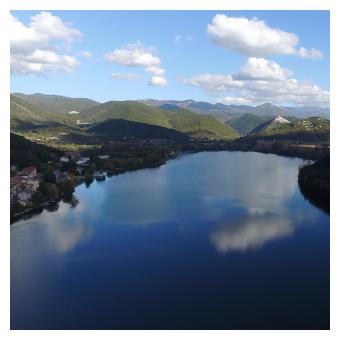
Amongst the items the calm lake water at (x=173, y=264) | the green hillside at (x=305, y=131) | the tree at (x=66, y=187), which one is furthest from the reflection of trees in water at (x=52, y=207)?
the green hillside at (x=305, y=131)

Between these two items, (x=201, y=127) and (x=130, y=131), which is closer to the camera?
(x=130, y=131)

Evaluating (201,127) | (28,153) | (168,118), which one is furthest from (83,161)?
(168,118)

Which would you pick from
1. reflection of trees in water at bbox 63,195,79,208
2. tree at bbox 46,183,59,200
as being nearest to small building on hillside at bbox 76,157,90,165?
reflection of trees in water at bbox 63,195,79,208

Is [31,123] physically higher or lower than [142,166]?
higher

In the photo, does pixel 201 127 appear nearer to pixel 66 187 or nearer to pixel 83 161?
pixel 83 161

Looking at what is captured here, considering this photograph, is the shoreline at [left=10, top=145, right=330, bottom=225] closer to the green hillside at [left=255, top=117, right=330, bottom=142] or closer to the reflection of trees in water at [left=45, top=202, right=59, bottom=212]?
the reflection of trees in water at [left=45, top=202, right=59, bottom=212]

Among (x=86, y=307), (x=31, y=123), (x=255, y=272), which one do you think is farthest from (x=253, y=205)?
(x=31, y=123)
